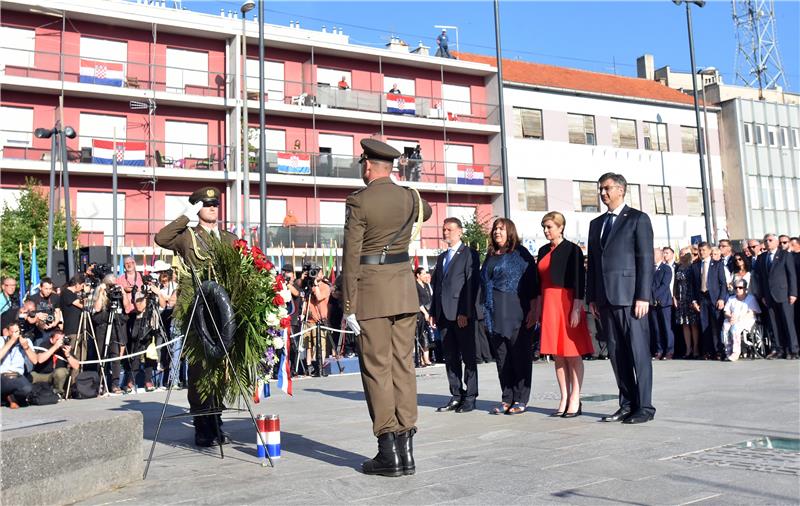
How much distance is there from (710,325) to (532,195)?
95.8ft

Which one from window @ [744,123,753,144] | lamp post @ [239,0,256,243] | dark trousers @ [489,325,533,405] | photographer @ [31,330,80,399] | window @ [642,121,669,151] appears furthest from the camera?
window @ [744,123,753,144]

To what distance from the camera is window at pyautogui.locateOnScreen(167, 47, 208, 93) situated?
3681cm

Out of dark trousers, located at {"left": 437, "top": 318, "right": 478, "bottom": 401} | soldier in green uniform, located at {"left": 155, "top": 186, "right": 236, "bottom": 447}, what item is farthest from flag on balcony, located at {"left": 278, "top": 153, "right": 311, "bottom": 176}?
soldier in green uniform, located at {"left": 155, "top": 186, "right": 236, "bottom": 447}

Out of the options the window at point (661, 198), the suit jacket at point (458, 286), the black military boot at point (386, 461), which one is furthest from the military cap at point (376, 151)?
the window at point (661, 198)

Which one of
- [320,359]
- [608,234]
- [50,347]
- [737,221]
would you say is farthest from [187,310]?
[737,221]

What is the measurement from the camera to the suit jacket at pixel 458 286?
28.9 ft

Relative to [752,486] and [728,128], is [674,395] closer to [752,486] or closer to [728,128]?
[752,486]

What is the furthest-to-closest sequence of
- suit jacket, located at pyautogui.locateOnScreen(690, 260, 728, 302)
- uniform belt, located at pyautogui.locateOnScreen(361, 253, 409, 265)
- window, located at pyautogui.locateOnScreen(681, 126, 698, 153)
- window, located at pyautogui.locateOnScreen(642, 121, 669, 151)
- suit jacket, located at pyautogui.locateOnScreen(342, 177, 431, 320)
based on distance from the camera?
window, located at pyautogui.locateOnScreen(681, 126, 698, 153)
window, located at pyautogui.locateOnScreen(642, 121, 669, 151)
suit jacket, located at pyautogui.locateOnScreen(690, 260, 728, 302)
uniform belt, located at pyautogui.locateOnScreen(361, 253, 409, 265)
suit jacket, located at pyautogui.locateOnScreen(342, 177, 431, 320)

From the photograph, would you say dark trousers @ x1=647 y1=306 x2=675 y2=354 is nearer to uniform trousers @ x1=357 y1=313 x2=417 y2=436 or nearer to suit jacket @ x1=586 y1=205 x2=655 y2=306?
suit jacket @ x1=586 y1=205 x2=655 y2=306

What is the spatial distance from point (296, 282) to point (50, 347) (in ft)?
18.2

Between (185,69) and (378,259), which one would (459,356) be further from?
(185,69)

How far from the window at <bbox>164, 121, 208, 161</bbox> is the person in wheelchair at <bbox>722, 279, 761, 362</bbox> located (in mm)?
27638

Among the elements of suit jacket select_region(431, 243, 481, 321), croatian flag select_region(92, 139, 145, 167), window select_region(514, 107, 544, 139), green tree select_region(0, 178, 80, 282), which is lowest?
suit jacket select_region(431, 243, 481, 321)

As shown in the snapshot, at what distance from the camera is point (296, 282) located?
16.8 m
